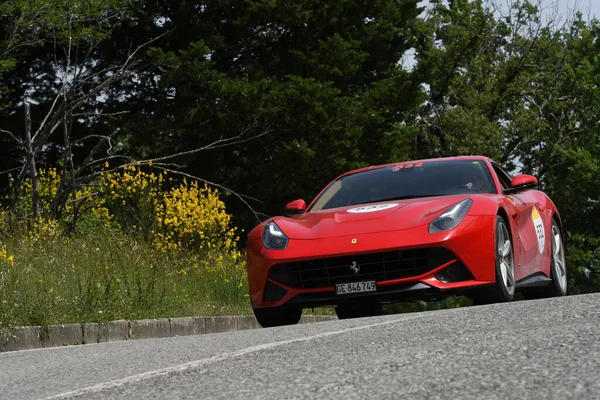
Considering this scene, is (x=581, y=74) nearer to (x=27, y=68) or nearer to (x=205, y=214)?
(x=27, y=68)

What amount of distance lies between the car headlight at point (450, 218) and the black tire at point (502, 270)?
1.05 feet

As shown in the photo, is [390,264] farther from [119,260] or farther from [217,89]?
[217,89]

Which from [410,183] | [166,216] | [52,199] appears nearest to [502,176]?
[410,183]

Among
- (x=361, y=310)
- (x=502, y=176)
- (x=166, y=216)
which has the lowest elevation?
(x=361, y=310)

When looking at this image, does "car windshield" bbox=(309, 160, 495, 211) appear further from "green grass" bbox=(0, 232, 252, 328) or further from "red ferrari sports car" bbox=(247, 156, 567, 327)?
"green grass" bbox=(0, 232, 252, 328)

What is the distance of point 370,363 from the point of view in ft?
17.8

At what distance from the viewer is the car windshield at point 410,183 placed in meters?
10.7

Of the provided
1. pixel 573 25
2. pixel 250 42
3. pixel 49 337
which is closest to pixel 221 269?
pixel 49 337

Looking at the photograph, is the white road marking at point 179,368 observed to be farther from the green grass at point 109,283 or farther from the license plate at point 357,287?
the green grass at point 109,283

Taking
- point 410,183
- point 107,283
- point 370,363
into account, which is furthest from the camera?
point 107,283

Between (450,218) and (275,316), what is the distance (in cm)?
179

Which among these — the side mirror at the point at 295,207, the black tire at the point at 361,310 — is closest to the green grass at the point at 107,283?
the black tire at the point at 361,310

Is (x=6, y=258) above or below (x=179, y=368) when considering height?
above

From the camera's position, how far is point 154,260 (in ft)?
51.6
